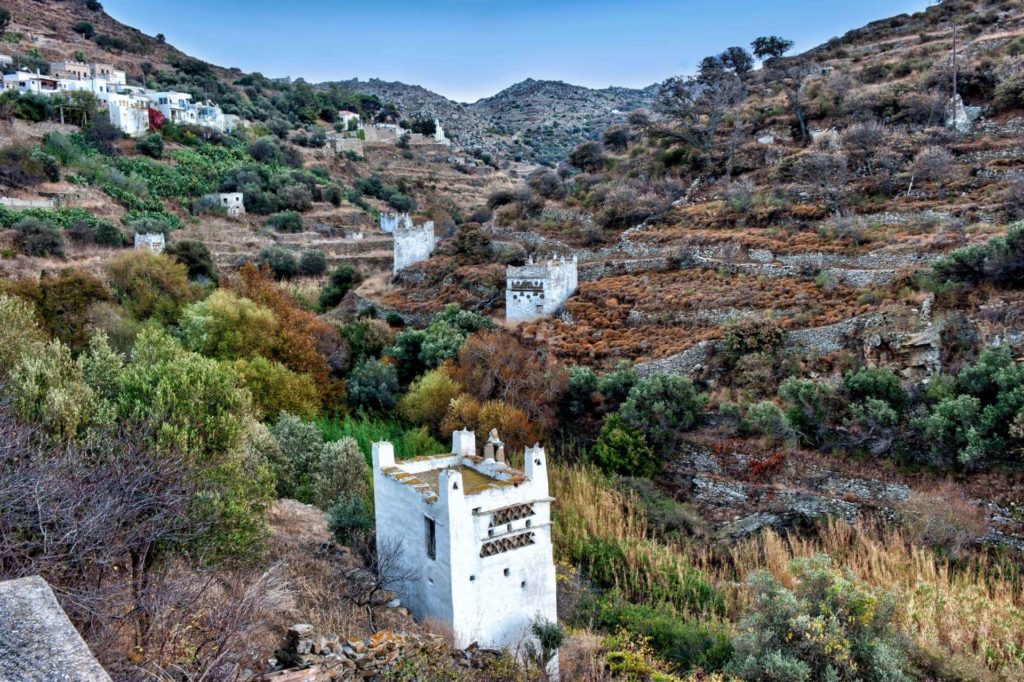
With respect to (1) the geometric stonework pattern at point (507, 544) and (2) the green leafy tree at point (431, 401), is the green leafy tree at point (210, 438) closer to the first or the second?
(1) the geometric stonework pattern at point (507, 544)

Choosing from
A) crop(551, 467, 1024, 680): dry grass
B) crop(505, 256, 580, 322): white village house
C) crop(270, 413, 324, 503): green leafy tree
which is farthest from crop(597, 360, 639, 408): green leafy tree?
crop(270, 413, 324, 503): green leafy tree

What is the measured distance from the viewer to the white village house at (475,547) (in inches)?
447

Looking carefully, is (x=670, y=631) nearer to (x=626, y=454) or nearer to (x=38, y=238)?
(x=626, y=454)

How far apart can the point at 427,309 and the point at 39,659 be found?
26.5 meters

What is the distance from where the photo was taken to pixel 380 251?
42969 mm

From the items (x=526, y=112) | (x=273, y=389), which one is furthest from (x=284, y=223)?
(x=526, y=112)

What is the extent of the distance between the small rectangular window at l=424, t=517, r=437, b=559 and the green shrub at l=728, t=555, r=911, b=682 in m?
4.64

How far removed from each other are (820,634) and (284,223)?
139 feet

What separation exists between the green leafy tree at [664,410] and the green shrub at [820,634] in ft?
24.6

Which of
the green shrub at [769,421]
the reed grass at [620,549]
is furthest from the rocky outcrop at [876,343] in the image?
the reed grass at [620,549]

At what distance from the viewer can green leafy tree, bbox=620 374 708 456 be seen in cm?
1853

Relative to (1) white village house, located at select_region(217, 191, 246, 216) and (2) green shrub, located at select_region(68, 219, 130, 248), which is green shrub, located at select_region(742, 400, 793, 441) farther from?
(1) white village house, located at select_region(217, 191, 246, 216)

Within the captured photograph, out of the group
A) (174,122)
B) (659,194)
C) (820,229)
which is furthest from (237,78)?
(820,229)

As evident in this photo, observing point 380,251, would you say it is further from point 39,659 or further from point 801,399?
point 39,659
